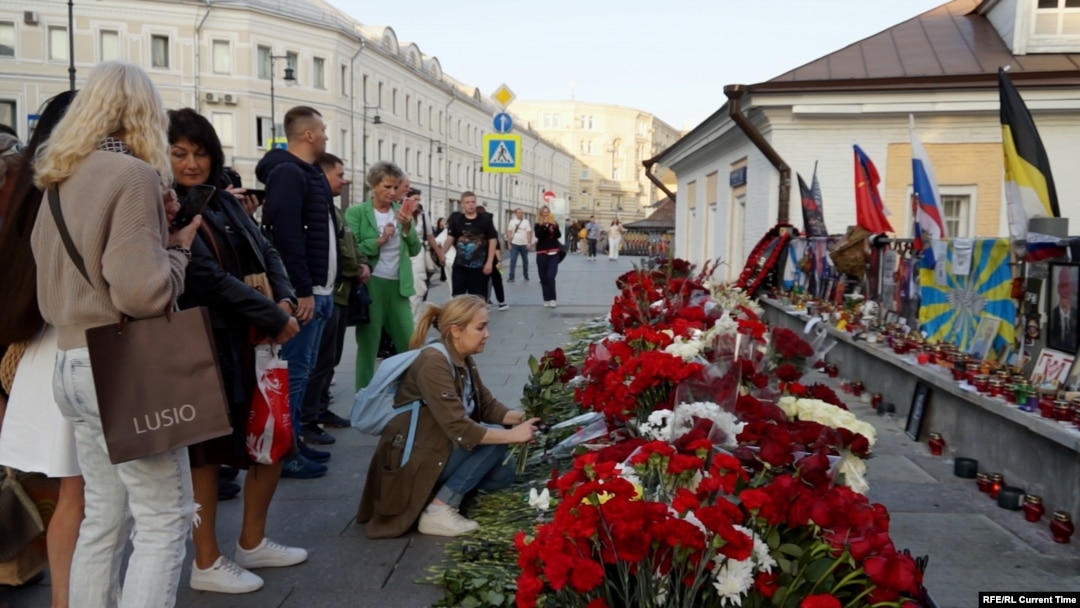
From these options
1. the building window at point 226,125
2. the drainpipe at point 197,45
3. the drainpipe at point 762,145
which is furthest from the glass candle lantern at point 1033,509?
the drainpipe at point 197,45

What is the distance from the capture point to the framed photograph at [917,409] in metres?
6.25

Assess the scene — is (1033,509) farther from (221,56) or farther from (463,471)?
(221,56)

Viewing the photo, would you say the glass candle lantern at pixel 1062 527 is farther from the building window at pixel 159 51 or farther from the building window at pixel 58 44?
the building window at pixel 159 51

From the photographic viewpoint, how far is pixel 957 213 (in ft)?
41.0

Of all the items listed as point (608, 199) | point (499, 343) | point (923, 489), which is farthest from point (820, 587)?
point (608, 199)

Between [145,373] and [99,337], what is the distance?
0.16 m

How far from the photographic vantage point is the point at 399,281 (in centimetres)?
699

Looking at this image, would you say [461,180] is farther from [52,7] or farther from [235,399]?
[235,399]

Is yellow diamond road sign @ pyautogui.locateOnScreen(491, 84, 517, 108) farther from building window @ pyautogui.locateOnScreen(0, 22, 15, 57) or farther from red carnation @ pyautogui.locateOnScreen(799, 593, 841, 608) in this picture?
building window @ pyautogui.locateOnScreen(0, 22, 15, 57)

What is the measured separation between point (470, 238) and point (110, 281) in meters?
9.16

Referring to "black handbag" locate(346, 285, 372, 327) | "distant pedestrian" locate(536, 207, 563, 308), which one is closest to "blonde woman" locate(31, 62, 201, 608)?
"black handbag" locate(346, 285, 372, 327)

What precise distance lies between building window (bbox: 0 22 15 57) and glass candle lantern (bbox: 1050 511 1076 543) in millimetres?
56405

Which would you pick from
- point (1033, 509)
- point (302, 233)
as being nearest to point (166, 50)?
point (302, 233)

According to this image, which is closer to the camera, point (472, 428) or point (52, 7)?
point (472, 428)
